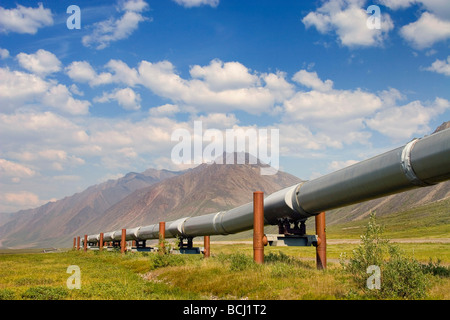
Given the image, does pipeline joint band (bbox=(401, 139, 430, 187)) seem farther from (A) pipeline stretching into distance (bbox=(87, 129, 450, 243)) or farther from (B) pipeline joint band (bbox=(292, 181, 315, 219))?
(B) pipeline joint band (bbox=(292, 181, 315, 219))

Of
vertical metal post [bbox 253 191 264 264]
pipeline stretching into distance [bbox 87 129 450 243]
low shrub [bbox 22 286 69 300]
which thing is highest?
pipeline stretching into distance [bbox 87 129 450 243]

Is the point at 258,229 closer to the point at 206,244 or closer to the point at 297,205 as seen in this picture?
the point at 297,205

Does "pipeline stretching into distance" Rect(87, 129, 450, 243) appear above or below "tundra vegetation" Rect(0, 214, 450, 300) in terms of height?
above

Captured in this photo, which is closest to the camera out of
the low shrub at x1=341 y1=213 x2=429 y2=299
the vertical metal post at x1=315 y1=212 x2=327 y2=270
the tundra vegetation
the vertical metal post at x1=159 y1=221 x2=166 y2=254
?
the low shrub at x1=341 y1=213 x2=429 y2=299

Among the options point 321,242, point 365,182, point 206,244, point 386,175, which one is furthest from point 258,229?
point 206,244

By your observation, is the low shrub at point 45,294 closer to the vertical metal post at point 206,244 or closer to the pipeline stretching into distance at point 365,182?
the pipeline stretching into distance at point 365,182

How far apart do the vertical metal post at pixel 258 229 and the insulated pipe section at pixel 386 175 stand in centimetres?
222

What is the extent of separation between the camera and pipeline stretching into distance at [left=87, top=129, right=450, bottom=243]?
10.5 m

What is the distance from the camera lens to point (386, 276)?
35.1 feet

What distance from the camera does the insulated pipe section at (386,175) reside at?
34.0 ft

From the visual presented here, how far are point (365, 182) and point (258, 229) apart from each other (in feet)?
19.0

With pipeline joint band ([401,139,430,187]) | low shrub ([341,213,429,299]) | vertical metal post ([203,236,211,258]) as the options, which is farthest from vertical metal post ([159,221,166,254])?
pipeline joint band ([401,139,430,187])
